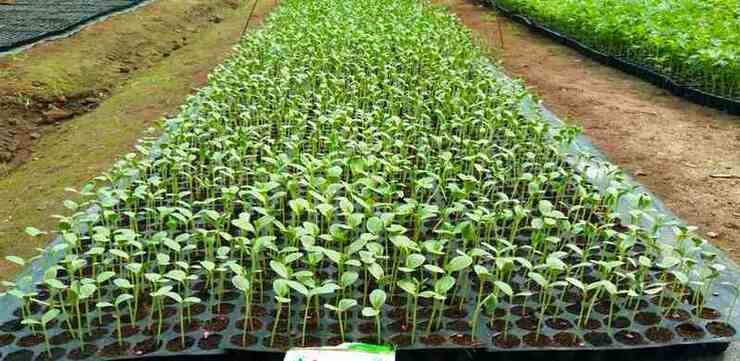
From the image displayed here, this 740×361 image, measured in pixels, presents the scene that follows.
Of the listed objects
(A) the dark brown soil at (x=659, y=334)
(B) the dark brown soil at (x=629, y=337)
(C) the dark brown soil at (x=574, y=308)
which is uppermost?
(A) the dark brown soil at (x=659, y=334)

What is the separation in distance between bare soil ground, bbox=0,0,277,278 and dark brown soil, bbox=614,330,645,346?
2.88 m

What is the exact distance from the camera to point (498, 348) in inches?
88.7

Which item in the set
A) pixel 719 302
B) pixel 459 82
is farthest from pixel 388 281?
pixel 459 82

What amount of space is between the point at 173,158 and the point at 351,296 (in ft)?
4.72

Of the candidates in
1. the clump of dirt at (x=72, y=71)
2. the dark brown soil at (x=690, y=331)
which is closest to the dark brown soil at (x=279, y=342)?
the dark brown soil at (x=690, y=331)

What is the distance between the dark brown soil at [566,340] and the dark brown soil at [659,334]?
0.27 metres

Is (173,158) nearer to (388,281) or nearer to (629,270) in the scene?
(388,281)

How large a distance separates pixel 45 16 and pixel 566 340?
29.4ft

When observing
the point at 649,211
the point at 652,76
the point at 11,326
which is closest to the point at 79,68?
the point at 11,326

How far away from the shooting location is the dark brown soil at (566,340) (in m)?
2.28

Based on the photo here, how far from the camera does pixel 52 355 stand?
2.25 m

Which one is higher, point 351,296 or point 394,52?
point 394,52

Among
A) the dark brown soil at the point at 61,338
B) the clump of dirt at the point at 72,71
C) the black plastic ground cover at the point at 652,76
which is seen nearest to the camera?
the dark brown soil at the point at 61,338

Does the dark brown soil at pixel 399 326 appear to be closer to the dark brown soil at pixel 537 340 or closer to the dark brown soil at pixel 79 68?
the dark brown soil at pixel 537 340
